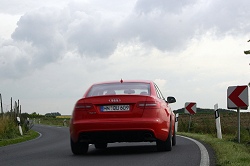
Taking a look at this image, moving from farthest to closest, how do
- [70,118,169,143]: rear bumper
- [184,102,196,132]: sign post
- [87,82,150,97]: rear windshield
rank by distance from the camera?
1. [184,102,196,132]: sign post
2. [87,82,150,97]: rear windshield
3. [70,118,169,143]: rear bumper

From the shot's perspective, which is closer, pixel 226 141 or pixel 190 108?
pixel 226 141

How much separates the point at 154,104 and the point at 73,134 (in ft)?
5.66

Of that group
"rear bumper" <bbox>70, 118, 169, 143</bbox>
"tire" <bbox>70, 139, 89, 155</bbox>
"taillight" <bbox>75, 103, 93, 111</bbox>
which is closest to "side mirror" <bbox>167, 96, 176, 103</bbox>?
"rear bumper" <bbox>70, 118, 169, 143</bbox>

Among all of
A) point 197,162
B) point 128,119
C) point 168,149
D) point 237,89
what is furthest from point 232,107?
point 197,162

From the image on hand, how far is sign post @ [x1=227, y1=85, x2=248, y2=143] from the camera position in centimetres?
1520

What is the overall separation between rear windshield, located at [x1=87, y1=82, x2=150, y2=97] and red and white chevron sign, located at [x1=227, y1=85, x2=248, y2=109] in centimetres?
399

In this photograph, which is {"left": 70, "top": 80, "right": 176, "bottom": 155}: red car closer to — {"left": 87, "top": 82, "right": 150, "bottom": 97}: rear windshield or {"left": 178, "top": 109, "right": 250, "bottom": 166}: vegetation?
{"left": 87, "top": 82, "right": 150, "bottom": 97}: rear windshield

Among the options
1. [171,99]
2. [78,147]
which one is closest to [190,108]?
[171,99]

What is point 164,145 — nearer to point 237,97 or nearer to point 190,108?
point 237,97

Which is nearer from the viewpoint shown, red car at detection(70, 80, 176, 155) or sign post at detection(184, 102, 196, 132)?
red car at detection(70, 80, 176, 155)

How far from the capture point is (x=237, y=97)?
50.3 ft

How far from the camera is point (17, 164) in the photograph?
1021cm

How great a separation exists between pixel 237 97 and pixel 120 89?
466cm

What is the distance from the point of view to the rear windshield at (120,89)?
461 inches
